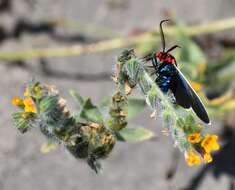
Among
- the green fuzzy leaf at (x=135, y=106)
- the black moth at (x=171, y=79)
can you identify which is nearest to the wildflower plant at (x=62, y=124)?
the black moth at (x=171, y=79)

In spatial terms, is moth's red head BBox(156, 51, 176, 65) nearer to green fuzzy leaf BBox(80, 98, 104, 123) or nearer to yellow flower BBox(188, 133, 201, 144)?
yellow flower BBox(188, 133, 201, 144)

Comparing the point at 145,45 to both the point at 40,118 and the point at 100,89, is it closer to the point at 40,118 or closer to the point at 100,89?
the point at 100,89

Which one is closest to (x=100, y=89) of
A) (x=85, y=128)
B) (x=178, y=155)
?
(x=178, y=155)

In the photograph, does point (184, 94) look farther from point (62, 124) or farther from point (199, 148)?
point (62, 124)

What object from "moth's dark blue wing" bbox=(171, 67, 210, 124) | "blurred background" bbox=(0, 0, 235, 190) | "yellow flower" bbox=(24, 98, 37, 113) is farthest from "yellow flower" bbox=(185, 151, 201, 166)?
"blurred background" bbox=(0, 0, 235, 190)

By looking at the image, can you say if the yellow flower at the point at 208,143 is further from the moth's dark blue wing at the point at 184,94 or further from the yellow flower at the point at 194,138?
the moth's dark blue wing at the point at 184,94
